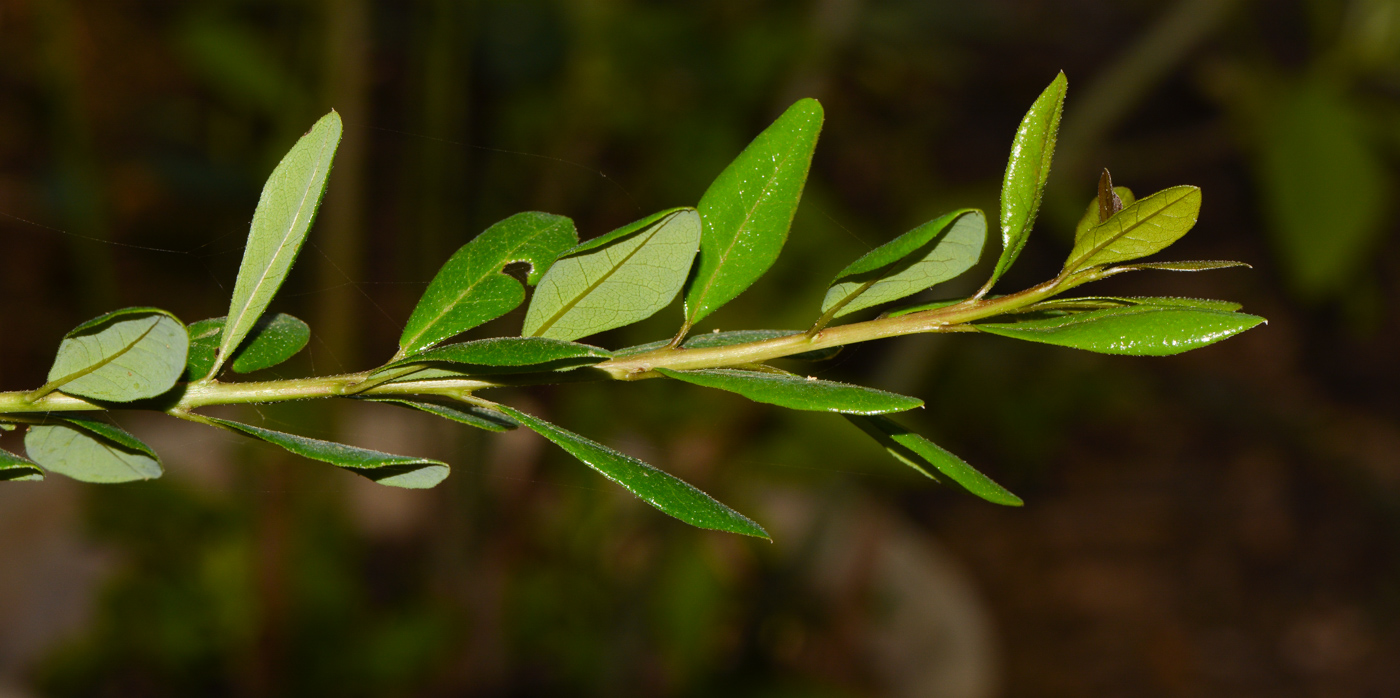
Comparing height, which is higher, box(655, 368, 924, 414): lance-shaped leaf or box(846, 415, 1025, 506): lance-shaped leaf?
box(655, 368, 924, 414): lance-shaped leaf

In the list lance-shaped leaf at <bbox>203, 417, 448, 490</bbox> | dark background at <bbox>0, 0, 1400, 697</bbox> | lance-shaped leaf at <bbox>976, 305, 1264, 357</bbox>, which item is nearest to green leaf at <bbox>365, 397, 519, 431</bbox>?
lance-shaped leaf at <bbox>203, 417, 448, 490</bbox>

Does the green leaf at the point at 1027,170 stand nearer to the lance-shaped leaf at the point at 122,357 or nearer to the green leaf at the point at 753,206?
the green leaf at the point at 753,206

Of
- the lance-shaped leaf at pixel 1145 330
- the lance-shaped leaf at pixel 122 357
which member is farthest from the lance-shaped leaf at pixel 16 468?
the lance-shaped leaf at pixel 1145 330

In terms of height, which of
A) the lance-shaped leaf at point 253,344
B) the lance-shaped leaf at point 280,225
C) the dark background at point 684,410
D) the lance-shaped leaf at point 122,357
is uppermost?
the lance-shaped leaf at point 280,225

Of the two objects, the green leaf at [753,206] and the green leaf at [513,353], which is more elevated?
the green leaf at [753,206]

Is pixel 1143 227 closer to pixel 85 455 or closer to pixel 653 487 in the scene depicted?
pixel 653 487

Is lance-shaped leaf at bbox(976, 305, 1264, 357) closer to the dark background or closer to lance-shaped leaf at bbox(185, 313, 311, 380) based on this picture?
lance-shaped leaf at bbox(185, 313, 311, 380)

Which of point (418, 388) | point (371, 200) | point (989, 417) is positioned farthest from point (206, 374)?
point (371, 200)
